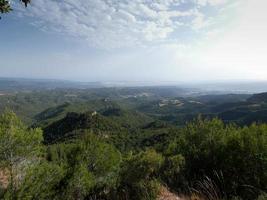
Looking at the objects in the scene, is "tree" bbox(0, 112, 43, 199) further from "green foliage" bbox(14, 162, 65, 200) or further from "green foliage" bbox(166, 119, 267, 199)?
"green foliage" bbox(166, 119, 267, 199)

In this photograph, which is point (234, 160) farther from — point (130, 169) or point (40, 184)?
point (40, 184)

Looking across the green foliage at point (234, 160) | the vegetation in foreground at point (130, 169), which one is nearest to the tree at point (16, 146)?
the vegetation in foreground at point (130, 169)

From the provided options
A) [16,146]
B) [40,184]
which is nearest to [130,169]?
[40,184]

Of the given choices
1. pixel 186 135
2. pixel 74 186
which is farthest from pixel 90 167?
pixel 186 135

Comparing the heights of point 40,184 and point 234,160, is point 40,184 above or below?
below

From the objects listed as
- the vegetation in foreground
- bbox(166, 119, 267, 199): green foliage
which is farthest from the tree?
bbox(166, 119, 267, 199): green foliage

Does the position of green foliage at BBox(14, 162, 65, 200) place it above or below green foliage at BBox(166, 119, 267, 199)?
below

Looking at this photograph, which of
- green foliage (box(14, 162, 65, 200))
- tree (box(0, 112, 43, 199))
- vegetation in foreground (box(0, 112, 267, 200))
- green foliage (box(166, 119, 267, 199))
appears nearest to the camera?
green foliage (box(166, 119, 267, 199))

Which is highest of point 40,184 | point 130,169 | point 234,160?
point 234,160

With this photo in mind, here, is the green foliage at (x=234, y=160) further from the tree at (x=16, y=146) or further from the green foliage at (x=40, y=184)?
the tree at (x=16, y=146)

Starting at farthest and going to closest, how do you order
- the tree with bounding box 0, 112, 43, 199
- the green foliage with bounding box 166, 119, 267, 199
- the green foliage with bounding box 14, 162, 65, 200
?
the tree with bounding box 0, 112, 43, 199 → the green foliage with bounding box 14, 162, 65, 200 → the green foliage with bounding box 166, 119, 267, 199

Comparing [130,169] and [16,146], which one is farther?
[130,169]

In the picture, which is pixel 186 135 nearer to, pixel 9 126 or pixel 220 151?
pixel 220 151

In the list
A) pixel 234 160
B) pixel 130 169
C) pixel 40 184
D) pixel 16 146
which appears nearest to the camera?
pixel 40 184
